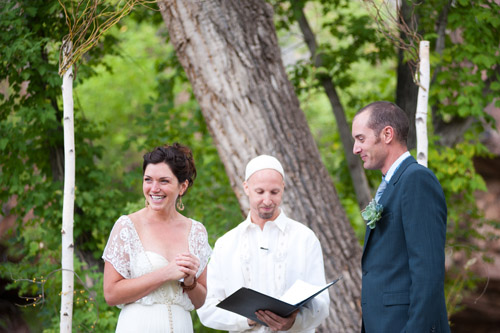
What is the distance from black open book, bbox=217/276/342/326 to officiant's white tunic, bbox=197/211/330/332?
0.25m

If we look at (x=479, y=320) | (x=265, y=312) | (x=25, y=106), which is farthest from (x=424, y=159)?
(x=479, y=320)

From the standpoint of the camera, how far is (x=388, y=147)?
110 inches

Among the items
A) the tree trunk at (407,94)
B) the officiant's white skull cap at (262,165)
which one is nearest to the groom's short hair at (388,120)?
the officiant's white skull cap at (262,165)

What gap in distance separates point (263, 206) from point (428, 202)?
38.5 inches

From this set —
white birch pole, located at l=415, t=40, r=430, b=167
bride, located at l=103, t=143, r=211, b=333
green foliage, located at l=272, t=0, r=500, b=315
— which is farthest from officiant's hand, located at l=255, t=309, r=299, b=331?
green foliage, located at l=272, t=0, r=500, b=315

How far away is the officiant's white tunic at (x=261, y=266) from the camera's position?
331 centimetres

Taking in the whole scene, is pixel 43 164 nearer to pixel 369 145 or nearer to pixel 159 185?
pixel 159 185

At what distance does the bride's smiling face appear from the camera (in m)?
3.27

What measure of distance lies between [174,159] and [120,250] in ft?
1.89

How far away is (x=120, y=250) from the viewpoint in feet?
10.3

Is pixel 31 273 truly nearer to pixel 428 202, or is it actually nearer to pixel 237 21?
pixel 237 21

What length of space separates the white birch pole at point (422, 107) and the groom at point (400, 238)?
1.51 m

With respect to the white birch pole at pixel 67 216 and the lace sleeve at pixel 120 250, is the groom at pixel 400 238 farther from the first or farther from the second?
the white birch pole at pixel 67 216

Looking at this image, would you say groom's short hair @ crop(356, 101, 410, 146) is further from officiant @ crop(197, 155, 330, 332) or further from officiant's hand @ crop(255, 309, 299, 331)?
officiant's hand @ crop(255, 309, 299, 331)
